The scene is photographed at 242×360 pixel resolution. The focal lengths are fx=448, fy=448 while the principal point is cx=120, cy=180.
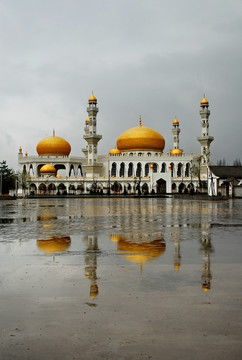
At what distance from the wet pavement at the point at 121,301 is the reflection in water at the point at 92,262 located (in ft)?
0.06

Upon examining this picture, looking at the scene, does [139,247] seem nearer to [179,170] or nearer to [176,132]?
[179,170]

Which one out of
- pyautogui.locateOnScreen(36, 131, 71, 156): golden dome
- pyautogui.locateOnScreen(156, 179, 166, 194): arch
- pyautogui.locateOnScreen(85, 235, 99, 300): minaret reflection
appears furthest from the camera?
pyautogui.locateOnScreen(36, 131, 71, 156): golden dome

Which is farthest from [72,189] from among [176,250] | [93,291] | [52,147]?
[93,291]

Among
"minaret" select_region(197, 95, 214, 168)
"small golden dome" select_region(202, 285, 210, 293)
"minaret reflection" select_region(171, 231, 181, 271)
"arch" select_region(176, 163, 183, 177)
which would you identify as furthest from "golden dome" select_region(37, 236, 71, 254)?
"arch" select_region(176, 163, 183, 177)

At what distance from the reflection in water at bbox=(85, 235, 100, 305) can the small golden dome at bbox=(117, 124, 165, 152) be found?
90692 mm

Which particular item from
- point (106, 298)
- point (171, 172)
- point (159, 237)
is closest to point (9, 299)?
point (106, 298)

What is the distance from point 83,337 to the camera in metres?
4.38

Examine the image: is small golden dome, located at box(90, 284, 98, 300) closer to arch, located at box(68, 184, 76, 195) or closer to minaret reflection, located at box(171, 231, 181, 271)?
minaret reflection, located at box(171, 231, 181, 271)

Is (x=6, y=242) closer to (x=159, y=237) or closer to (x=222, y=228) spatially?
(x=159, y=237)

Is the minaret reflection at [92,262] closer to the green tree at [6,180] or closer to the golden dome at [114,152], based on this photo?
the green tree at [6,180]

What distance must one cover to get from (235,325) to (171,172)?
9885cm

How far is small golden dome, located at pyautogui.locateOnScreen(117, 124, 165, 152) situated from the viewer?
103 metres

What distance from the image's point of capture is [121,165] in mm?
101938

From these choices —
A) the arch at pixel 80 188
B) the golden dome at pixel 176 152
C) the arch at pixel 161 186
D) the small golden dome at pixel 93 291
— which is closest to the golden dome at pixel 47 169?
the arch at pixel 80 188
